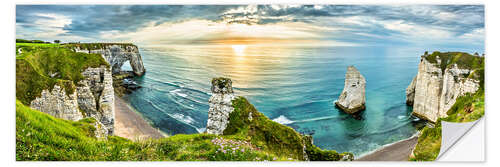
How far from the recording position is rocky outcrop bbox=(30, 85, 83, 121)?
539 centimetres

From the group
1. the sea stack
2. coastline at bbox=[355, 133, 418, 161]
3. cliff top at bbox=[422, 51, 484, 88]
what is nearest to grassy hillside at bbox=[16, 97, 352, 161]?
cliff top at bbox=[422, 51, 484, 88]

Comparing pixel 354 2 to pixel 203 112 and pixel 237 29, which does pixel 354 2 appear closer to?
pixel 237 29

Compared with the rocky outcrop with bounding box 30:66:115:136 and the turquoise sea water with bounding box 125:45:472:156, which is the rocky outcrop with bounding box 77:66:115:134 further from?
the turquoise sea water with bounding box 125:45:472:156

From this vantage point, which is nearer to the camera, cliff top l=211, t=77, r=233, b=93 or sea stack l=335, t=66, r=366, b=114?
cliff top l=211, t=77, r=233, b=93

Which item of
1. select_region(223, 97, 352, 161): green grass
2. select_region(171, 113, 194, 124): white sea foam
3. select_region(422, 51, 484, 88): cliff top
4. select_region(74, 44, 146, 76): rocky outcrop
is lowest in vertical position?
select_region(171, 113, 194, 124): white sea foam

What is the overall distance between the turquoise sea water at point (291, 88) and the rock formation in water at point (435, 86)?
2.00 ft

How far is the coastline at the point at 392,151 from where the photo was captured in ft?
30.7

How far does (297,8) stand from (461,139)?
535 cm

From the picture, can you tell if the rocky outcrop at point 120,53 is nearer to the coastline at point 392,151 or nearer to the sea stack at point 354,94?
the coastline at point 392,151

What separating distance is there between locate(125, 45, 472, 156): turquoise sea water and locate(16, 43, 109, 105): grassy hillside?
2379 millimetres

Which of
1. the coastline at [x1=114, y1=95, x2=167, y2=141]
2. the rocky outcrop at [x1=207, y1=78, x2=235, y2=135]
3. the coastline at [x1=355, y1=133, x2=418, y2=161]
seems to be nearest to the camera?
the rocky outcrop at [x1=207, y1=78, x2=235, y2=135]

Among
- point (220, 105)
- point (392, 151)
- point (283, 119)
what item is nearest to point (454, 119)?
point (392, 151)

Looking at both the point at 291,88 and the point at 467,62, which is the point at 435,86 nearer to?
the point at 467,62

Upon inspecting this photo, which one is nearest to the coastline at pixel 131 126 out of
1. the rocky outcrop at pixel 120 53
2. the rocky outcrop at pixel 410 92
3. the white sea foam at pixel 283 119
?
the rocky outcrop at pixel 120 53
